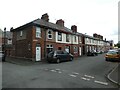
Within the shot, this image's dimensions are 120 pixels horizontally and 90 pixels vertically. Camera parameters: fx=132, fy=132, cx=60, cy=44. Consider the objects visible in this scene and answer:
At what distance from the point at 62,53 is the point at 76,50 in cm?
1258

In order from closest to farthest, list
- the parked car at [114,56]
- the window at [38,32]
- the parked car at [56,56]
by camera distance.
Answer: the parked car at [56,56] → the parked car at [114,56] → the window at [38,32]

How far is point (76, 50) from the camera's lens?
105ft

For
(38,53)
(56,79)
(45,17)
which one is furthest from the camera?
(45,17)

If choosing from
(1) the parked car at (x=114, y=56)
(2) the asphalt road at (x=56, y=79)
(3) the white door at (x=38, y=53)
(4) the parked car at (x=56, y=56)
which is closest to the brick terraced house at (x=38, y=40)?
(3) the white door at (x=38, y=53)

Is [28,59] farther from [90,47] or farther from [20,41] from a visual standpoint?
[90,47]

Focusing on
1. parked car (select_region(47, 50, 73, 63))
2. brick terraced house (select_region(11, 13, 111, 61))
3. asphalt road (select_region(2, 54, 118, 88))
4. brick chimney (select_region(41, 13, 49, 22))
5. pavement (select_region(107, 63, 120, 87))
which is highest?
brick chimney (select_region(41, 13, 49, 22))

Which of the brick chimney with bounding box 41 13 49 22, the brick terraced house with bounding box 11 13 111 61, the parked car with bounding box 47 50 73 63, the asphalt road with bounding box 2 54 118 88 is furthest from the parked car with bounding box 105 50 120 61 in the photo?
the brick chimney with bounding box 41 13 49 22

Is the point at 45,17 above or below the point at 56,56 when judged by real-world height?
above

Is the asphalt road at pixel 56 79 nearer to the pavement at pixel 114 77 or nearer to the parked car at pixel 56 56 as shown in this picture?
the pavement at pixel 114 77

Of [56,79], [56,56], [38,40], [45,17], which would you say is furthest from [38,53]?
[56,79]

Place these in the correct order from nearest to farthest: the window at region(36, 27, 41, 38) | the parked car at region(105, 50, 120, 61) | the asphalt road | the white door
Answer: the asphalt road
the parked car at region(105, 50, 120, 61)
the white door
the window at region(36, 27, 41, 38)

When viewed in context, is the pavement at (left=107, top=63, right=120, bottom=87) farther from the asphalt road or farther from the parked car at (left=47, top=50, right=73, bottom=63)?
the parked car at (left=47, top=50, right=73, bottom=63)

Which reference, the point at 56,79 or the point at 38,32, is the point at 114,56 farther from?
the point at 56,79

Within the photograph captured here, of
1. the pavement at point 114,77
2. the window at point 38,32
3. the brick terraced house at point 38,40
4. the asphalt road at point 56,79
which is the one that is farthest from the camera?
the window at point 38,32
